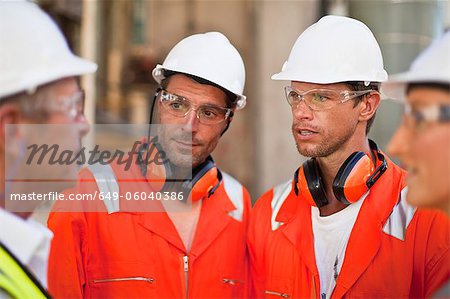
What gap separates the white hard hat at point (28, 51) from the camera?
2.02 m


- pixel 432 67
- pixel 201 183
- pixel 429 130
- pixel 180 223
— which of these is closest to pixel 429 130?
pixel 429 130

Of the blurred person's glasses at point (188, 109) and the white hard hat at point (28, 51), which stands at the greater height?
the white hard hat at point (28, 51)

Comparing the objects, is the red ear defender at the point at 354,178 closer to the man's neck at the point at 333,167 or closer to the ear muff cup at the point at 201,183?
the man's neck at the point at 333,167

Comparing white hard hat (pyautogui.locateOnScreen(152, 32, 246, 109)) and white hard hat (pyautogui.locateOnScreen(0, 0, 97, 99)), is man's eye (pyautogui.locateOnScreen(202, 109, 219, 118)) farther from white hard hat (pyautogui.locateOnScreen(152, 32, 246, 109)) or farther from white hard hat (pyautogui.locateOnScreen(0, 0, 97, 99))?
white hard hat (pyautogui.locateOnScreen(0, 0, 97, 99))

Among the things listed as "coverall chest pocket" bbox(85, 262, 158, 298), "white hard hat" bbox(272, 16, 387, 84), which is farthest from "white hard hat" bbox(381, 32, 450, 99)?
"coverall chest pocket" bbox(85, 262, 158, 298)

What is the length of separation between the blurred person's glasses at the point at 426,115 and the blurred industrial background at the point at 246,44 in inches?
120

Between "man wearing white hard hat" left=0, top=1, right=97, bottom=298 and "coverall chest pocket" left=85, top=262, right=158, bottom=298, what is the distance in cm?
83

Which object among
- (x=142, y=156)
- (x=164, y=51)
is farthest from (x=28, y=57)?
(x=164, y=51)

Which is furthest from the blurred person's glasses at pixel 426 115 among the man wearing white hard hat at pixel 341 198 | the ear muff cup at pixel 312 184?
the ear muff cup at pixel 312 184

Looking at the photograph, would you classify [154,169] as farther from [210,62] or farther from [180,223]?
[210,62]

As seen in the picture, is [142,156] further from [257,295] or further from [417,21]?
[417,21]

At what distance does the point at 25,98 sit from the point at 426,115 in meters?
1.35

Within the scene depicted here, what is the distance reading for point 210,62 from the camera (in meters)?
3.24

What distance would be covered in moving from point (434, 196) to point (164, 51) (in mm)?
9371
